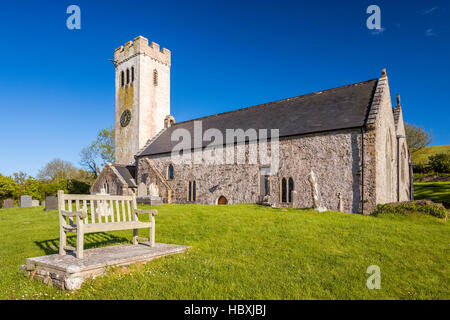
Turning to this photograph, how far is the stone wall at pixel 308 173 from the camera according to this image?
16.0 m

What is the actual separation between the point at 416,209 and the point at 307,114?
370 inches

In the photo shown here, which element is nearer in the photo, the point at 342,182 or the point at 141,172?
the point at 342,182

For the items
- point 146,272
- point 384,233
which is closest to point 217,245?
point 146,272

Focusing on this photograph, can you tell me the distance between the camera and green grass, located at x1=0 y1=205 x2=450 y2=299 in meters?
4.73

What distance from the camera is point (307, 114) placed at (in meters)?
20.2

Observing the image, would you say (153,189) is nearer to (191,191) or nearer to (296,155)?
(191,191)

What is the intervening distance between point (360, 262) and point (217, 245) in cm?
344

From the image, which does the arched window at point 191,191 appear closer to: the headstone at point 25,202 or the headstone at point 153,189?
the headstone at point 153,189

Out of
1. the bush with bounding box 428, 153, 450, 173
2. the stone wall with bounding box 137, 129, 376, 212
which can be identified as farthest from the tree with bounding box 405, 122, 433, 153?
the stone wall with bounding box 137, 129, 376, 212

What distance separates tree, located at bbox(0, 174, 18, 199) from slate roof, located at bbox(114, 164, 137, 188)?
1270 centimetres

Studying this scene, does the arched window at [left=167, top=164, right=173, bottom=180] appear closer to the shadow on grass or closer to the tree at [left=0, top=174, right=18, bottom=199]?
the shadow on grass

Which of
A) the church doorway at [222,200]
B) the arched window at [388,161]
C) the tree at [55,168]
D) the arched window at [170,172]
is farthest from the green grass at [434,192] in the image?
the tree at [55,168]
